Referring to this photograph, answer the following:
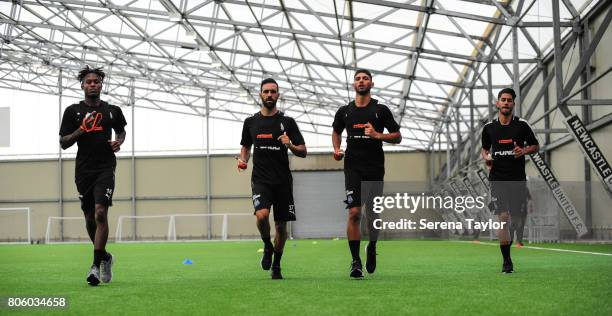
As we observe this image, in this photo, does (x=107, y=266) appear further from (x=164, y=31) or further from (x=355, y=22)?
(x=164, y=31)

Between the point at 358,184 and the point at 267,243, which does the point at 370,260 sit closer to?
the point at 358,184

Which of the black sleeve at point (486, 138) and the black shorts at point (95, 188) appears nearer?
the black shorts at point (95, 188)

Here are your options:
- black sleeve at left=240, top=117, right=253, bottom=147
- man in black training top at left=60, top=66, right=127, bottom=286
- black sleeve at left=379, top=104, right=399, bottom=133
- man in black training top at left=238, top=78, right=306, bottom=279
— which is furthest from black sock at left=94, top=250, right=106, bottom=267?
black sleeve at left=379, top=104, right=399, bottom=133

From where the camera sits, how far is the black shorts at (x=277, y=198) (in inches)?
296

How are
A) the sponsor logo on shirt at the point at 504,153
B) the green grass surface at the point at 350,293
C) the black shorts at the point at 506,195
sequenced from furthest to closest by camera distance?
A: 1. the sponsor logo on shirt at the point at 504,153
2. the black shorts at the point at 506,195
3. the green grass surface at the point at 350,293

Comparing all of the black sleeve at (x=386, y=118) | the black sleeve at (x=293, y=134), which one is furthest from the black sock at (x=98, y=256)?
the black sleeve at (x=386, y=118)

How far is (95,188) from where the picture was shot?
695cm

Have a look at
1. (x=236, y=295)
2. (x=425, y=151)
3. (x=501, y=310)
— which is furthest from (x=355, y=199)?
(x=425, y=151)

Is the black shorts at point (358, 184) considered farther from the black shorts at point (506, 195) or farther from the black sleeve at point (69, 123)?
the black sleeve at point (69, 123)

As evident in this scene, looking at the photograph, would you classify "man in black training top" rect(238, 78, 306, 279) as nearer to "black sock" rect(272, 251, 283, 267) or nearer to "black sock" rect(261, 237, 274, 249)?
"black sock" rect(272, 251, 283, 267)

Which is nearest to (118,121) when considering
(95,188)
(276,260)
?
(95,188)

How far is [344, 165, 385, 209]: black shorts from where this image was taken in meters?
7.29

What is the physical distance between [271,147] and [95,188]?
1639 millimetres

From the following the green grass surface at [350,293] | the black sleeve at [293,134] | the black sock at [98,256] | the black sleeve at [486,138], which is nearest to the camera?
the green grass surface at [350,293]
